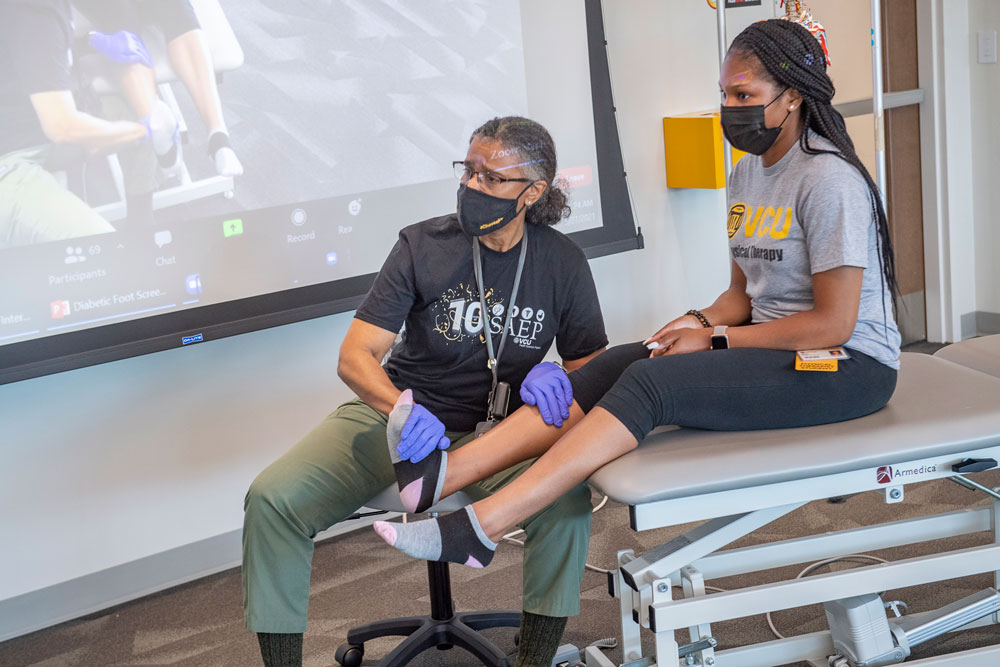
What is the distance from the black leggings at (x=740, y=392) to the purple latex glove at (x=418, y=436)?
0.95 ft

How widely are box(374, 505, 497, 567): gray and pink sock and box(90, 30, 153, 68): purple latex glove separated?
132 cm

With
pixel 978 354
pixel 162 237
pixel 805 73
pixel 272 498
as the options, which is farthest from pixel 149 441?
pixel 978 354

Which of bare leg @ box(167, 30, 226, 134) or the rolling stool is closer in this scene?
the rolling stool

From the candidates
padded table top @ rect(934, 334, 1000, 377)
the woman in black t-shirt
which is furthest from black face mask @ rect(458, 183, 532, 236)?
padded table top @ rect(934, 334, 1000, 377)

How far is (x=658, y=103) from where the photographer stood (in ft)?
11.2

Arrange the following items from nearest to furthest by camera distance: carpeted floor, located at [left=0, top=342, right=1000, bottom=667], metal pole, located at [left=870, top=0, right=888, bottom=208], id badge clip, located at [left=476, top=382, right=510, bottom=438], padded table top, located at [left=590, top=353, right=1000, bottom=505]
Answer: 1. padded table top, located at [left=590, top=353, right=1000, bottom=505]
2. id badge clip, located at [left=476, top=382, right=510, bottom=438]
3. carpeted floor, located at [left=0, top=342, right=1000, bottom=667]
4. metal pole, located at [left=870, top=0, right=888, bottom=208]

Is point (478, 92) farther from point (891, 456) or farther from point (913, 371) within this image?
point (891, 456)

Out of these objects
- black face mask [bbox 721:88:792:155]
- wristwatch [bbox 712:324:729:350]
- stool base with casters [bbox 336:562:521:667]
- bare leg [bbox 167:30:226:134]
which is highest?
bare leg [bbox 167:30:226:134]

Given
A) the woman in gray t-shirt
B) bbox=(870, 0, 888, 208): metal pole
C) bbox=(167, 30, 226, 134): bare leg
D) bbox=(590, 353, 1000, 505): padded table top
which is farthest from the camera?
bbox=(870, 0, 888, 208): metal pole

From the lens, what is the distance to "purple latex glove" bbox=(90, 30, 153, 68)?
7.55 ft

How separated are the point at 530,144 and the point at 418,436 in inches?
25.2

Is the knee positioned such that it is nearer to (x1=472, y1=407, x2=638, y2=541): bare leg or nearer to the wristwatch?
(x1=472, y1=407, x2=638, y2=541): bare leg

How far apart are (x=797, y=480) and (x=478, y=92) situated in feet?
5.36

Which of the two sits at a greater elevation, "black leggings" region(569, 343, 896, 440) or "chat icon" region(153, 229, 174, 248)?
"chat icon" region(153, 229, 174, 248)
